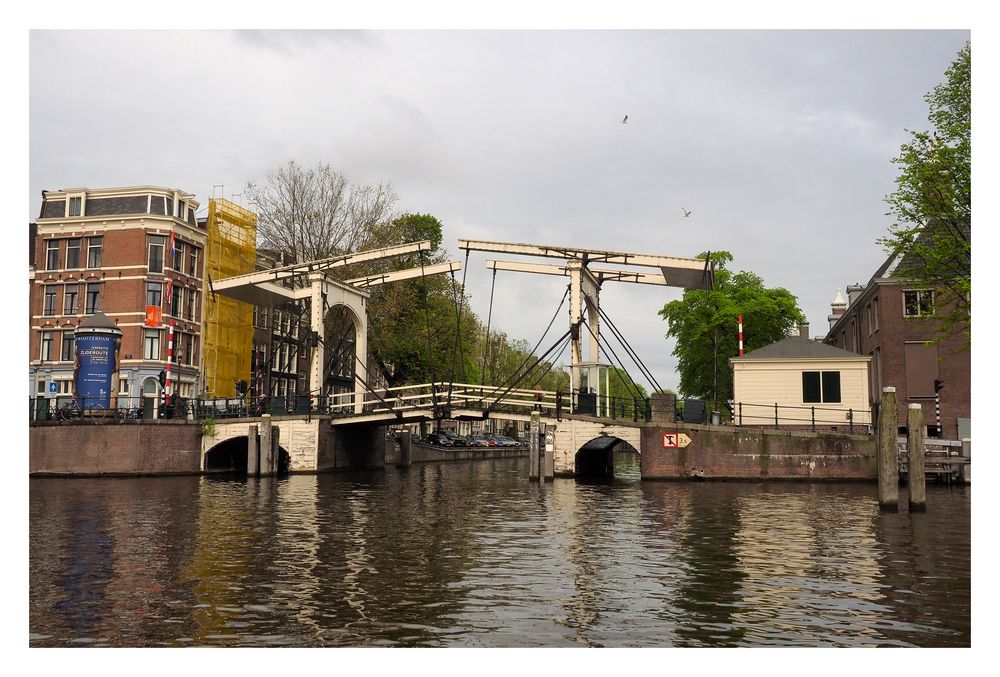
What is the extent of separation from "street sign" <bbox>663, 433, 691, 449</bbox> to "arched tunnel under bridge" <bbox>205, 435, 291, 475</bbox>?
13.2 m

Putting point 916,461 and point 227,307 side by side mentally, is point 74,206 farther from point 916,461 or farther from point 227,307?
point 916,461

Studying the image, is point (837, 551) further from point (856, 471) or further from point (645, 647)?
point (856, 471)

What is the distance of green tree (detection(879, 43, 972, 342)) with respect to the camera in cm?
2100

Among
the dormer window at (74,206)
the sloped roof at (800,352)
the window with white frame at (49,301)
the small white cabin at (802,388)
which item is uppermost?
the dormer window at (74,206)

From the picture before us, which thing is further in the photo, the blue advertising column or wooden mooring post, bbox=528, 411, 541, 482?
the blue advertising column

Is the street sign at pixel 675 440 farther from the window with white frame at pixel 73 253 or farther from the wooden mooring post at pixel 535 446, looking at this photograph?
the window with white frame at pixel 73 253

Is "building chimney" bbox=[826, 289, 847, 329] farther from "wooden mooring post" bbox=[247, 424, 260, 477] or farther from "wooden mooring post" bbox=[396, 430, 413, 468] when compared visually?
"wooden mooring post" bbox=[247, 424, 260, 477]

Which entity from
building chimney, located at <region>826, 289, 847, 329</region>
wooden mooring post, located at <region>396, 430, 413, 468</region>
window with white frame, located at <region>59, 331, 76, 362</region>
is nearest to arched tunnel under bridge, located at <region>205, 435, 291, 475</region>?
wooden mooring post, located at <region>396, 430, 413, 468</region>

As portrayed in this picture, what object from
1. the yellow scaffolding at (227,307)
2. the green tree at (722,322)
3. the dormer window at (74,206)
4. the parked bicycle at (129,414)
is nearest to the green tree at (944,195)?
the green tree at (722,322)

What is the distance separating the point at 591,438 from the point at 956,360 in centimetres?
1507

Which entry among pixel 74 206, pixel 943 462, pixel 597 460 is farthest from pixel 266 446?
pixel 943 462

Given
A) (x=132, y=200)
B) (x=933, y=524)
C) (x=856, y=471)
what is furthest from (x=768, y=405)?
(x=132, y=200)

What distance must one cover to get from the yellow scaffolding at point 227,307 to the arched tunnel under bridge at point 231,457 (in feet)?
25.0

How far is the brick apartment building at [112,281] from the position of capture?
39875 millimetres
